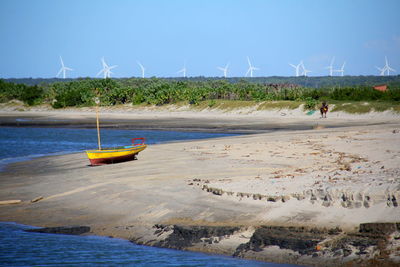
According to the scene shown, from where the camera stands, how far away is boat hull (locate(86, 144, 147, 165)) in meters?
25.0

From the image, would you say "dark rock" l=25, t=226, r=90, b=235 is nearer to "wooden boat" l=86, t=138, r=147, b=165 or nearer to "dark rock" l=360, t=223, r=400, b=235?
"dark rock" l=360, t=223, r=400, b=235

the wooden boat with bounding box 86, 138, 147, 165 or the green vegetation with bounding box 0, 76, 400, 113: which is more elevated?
the green vegetation with bounding box 0, 76, 400, 113

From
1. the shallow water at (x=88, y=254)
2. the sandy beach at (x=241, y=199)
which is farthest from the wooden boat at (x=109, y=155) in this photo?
the shallow water at (x=88, y=254)

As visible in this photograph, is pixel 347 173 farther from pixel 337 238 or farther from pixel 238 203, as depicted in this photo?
pixel 337 238

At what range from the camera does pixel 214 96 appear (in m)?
74.0

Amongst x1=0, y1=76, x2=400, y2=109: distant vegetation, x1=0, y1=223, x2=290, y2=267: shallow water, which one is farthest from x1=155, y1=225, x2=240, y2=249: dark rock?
x1=0, y1=76, x2=400, y2=109: distant vegetation

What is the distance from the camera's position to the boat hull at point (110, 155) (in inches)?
984

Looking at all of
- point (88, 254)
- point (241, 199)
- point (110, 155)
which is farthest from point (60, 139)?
point (88, 254)

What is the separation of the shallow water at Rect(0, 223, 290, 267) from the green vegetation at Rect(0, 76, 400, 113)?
43576 mm

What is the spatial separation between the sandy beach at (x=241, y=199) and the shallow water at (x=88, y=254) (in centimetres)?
35

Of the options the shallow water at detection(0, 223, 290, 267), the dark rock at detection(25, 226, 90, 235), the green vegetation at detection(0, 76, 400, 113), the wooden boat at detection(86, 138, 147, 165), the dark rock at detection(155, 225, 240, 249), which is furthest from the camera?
the green vegetation at detection(0, 76, 400, 113)

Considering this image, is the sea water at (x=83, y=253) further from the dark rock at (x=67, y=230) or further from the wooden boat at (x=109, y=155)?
the wooden boat at (x=109, y=155)

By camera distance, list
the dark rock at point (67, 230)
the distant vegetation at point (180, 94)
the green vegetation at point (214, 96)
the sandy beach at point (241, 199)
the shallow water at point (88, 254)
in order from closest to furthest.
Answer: the sandy beach at point (241, 199) → the shallow water at point (88, 254) → the dark rock at point (67, 230) → the green vegetation at point (214, 96) → the distant vegetation at point (180, 94)

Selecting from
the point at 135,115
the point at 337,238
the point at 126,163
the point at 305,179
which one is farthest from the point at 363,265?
the point at 135,115
